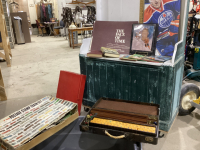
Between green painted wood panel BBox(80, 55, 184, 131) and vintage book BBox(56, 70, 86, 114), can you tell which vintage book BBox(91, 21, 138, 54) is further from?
vintage book BBox(56, 70, 86, 114)

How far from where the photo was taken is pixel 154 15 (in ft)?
6.49

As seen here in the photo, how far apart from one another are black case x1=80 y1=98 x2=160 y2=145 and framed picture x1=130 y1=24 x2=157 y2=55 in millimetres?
659

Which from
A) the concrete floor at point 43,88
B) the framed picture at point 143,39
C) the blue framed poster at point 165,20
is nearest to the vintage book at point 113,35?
the framed picture at point 143,39

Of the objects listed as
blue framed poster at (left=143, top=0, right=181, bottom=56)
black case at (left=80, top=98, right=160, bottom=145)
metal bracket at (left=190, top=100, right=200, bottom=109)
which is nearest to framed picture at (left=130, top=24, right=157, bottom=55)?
blue framed poster at (left=143, top=0, right=181, bottom=56)

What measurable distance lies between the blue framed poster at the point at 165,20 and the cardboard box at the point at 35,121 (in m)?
1.15

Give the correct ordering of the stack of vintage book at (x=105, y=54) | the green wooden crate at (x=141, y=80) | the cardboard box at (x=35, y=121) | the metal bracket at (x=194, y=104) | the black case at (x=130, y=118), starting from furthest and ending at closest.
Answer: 1. the metal bracket at (x=194, y=104)
2. the stack of vintage book at (x=105, y=54)
3. the green wooden crate at (x=141, y=80)
4. the cardboard box at (x=35, y=121)
5. the black case at (x=130, y=118)

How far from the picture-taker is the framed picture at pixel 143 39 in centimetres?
196

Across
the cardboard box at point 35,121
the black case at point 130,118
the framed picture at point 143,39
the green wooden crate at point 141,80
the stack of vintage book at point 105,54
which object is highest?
the framed picture at point 143,39

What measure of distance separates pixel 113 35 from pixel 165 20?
0.61 m

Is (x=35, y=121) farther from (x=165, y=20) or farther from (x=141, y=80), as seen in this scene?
(x=165, y=20)

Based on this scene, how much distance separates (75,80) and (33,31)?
11227 mm

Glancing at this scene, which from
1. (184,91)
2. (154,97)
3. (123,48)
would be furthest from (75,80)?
(184,91)

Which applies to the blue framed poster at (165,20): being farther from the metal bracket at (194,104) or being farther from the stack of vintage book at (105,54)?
the metal bracket at (194,104)

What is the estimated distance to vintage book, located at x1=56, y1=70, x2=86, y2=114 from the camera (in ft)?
7.10
